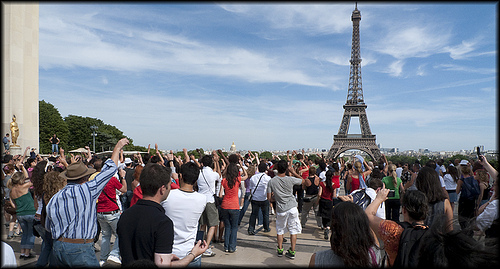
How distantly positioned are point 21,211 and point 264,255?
4682mm

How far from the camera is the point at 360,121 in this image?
58406mm

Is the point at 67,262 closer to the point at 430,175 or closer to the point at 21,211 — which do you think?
the point at 21,211

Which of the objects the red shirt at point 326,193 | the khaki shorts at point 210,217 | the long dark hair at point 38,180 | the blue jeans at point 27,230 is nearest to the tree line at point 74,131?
the red shirt at point 326,193

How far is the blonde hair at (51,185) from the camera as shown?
4332 millimetres

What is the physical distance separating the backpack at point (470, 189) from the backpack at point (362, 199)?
10.8 feet

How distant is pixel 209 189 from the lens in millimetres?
6164

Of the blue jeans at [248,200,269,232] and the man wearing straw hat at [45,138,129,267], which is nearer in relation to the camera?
the man wearing straw hat at [45,138,129,267]

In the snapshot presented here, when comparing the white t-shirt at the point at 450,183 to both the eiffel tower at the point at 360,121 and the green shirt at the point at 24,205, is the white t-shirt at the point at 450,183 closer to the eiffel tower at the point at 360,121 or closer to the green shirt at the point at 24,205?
the green shirt at the point at 24,205

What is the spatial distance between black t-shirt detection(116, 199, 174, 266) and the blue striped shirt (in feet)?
2.66

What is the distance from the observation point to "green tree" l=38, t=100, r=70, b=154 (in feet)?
159

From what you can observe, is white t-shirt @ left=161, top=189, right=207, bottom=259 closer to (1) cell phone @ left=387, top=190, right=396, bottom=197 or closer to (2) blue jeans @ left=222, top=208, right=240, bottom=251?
(2) blue jeans @ left=222, top=208, right=240, bottom=251

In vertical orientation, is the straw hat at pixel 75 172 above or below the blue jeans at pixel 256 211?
above

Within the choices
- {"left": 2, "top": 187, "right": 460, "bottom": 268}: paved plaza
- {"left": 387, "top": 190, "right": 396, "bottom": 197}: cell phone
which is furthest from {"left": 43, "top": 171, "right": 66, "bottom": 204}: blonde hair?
{"left": 387, "top": 190, "right": 396, "bottom": 197}: cell phone

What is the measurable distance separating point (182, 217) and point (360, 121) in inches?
2323
